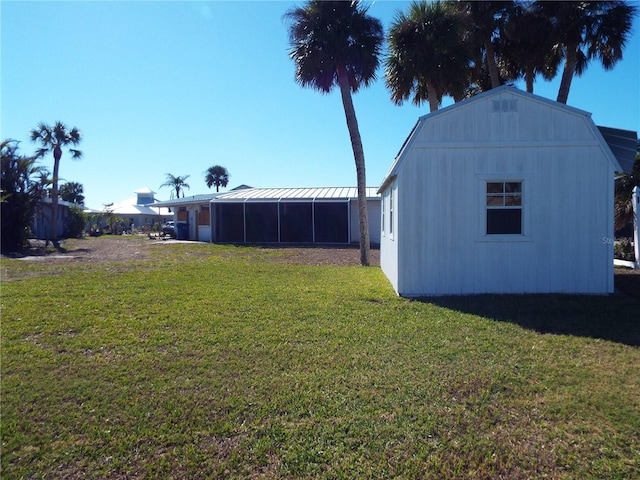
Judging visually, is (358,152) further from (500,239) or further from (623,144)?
(623,144)

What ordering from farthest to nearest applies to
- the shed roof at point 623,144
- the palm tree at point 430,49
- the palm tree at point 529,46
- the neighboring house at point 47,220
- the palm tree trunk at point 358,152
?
1. the neighboring house at point 47,220
2. the palm tree trunk at point 358,152
3. the palm tree at point 529,46
4. the palm tree at point 430,49
5. the shed roof at point 623,144

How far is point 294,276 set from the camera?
11.2 metres

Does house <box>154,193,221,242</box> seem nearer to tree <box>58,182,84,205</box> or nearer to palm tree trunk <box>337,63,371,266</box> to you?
palm tree trunk <box>337,63,371,266</box>

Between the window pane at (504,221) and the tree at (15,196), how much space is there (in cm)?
2048

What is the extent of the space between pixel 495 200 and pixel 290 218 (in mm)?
15954

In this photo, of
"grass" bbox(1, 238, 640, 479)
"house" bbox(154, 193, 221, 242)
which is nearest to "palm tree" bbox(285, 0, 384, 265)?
"grass" bbox(1, 238, 640, 479)

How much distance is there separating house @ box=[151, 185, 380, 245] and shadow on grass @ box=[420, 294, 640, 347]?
586 inches

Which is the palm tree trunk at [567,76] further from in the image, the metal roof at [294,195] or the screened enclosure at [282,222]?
the screened enclosure at [282,222]

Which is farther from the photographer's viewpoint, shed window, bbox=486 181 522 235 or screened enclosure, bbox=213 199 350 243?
screened enclosure, bbox=213 199 350 243

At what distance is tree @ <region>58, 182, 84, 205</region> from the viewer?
52.5 metres

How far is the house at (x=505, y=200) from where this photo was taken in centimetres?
832

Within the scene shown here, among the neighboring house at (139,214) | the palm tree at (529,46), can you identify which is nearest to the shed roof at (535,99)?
the palm tree at (529,46)

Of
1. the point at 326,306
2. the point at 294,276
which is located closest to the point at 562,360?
the point at 326,306

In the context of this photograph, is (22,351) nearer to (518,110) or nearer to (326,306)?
(326,306)
